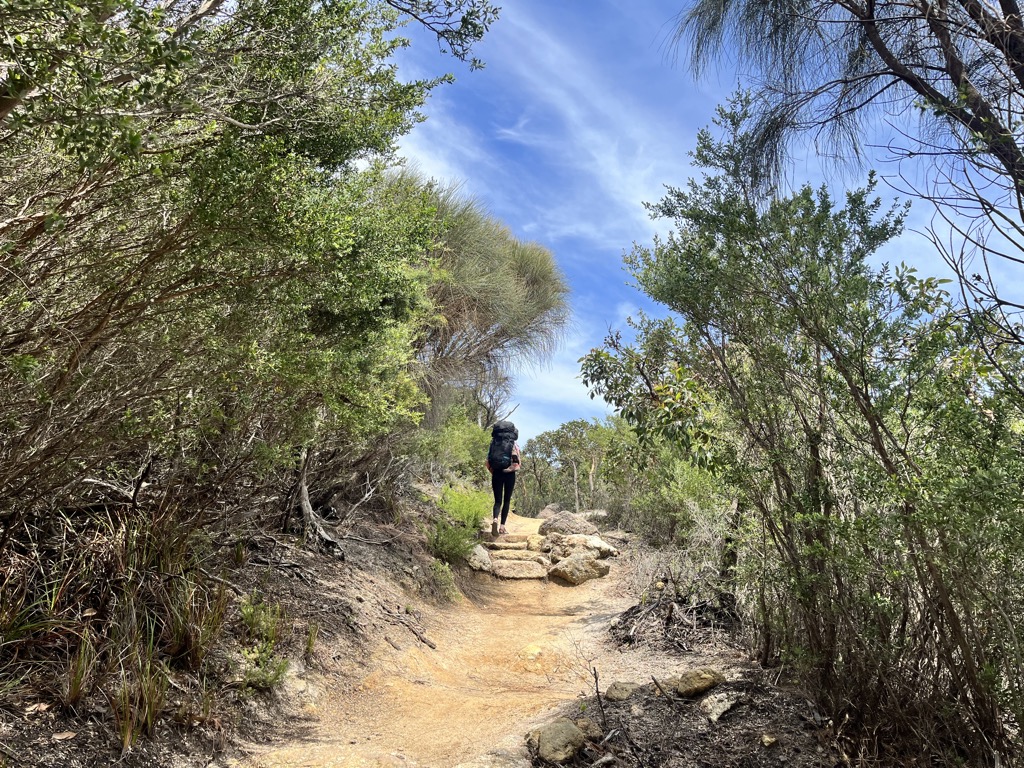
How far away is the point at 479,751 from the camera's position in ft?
11.1

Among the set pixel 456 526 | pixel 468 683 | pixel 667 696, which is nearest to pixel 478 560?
pixel 456 526

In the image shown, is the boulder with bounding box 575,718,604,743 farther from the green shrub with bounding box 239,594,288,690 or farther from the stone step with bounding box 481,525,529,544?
the stone step with bounding box 481,525,529,544

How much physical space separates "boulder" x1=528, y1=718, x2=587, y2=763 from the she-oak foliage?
1252 millimetres

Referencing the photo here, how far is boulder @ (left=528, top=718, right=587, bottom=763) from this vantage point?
3.19 meters

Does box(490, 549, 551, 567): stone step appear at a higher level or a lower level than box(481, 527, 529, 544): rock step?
lower

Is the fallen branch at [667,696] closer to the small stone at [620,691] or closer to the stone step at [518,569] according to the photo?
the small stone at [620,691]

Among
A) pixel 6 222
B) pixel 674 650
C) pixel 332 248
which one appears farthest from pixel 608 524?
pixel 6 222

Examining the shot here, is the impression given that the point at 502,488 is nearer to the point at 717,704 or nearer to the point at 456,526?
the point at 456,526

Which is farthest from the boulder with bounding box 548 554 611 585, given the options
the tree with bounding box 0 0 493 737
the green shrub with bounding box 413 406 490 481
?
the tree with bounding box 0 0 493 737

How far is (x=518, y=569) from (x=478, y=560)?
2.00ft

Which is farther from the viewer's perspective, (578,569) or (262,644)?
(578,569)

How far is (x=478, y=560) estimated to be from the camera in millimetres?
8922

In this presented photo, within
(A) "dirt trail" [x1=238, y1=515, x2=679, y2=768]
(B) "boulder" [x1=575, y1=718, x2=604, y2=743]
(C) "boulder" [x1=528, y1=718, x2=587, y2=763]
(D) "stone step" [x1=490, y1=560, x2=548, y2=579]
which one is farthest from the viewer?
(D) "stone step" [x1=490, y1=560, x2=548, y2=579]

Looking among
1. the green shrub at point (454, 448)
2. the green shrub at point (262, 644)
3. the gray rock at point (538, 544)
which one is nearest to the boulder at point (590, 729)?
the green shrub at point (262, 644)
